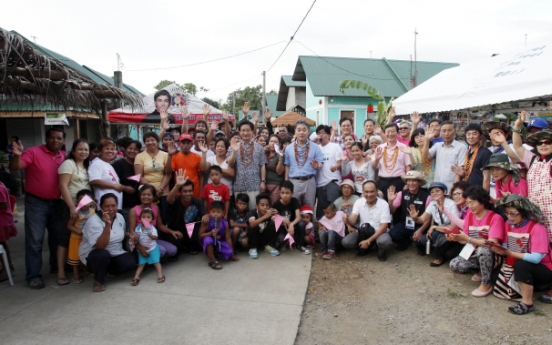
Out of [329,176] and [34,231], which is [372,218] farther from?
[34,231]

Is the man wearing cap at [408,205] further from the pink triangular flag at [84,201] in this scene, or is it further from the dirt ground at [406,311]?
the pink triangular flag at [84,201]

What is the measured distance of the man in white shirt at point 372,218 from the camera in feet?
16.3

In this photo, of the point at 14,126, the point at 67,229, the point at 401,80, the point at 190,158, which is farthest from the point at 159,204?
the point at 401,80

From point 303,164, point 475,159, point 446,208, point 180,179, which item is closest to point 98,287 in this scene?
point 180,179

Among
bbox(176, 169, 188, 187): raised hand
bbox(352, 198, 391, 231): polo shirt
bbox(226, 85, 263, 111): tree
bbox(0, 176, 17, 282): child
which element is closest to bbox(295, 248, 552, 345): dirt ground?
bbox(352, 198, 391, 231): polo shirt

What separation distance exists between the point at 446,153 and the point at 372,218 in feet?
4.52

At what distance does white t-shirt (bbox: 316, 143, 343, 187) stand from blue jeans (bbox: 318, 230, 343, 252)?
83cm

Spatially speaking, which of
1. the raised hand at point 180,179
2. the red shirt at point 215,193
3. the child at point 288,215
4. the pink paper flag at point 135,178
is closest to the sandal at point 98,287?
the pink paper flag at point 135,178

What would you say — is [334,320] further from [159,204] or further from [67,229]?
[67,229]

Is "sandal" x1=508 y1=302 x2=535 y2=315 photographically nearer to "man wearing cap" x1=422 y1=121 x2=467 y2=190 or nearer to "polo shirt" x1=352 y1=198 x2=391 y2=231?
"polo shirt" x1=352 y1=198 x2=391 y2=231

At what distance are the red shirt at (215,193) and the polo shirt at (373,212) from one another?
1842mm

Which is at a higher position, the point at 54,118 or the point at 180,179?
the point at 54,118

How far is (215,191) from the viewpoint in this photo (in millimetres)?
5180

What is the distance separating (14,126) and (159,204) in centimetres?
1021
